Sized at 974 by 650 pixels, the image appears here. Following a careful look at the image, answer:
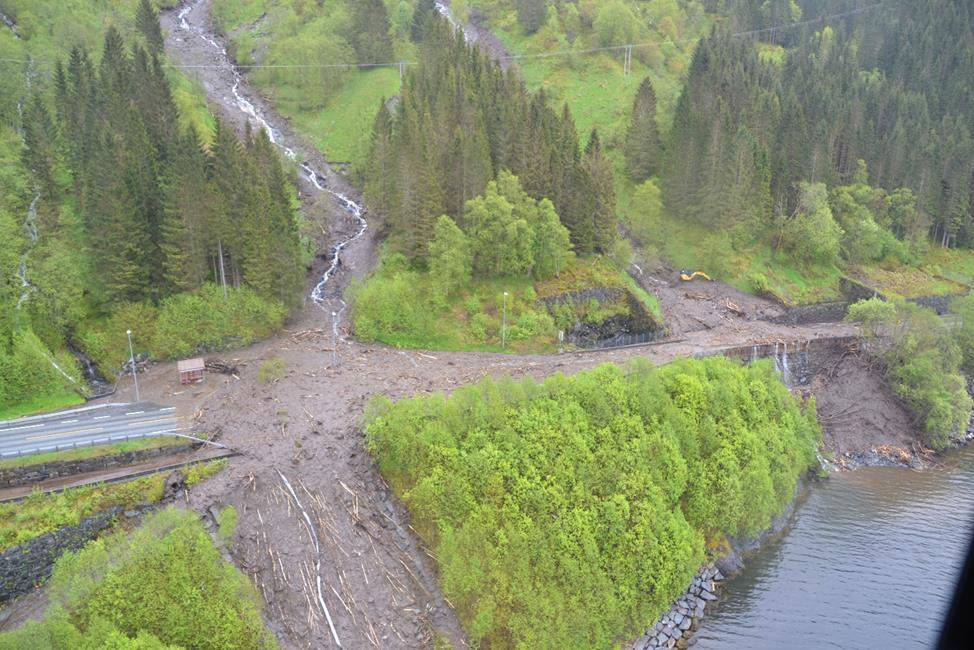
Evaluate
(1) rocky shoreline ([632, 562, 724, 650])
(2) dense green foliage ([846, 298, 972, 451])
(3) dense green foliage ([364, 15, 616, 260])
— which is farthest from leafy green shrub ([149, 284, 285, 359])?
(2) dense green foliage ([846, 298, 972, 451])

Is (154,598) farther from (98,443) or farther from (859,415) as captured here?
(859,415)

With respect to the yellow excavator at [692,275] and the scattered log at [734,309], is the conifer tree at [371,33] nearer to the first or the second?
the yellow excavator at [692,275]

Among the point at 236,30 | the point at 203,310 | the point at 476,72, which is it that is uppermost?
the point at 236,30

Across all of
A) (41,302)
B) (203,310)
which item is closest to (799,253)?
(203,310)

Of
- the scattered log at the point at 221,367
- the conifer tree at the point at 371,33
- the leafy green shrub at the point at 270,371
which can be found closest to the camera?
the leafy green shrub at the point at 270,371

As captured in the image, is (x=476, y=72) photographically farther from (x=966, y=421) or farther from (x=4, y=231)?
(x=966, y=421)

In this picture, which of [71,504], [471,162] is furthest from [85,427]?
[471,162]

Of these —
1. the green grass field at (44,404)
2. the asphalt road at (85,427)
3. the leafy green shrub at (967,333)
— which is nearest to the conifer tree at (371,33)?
the green grass field at (44,404)
